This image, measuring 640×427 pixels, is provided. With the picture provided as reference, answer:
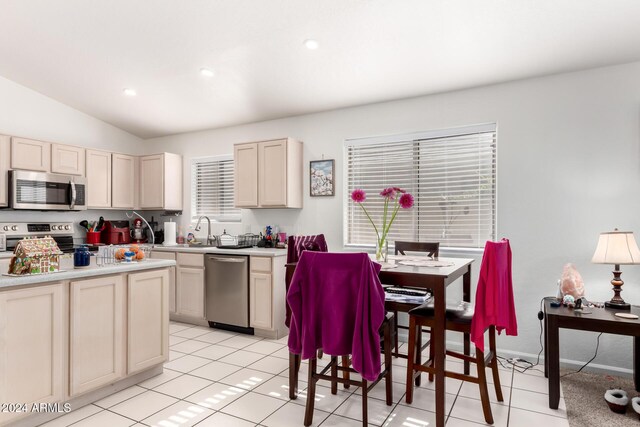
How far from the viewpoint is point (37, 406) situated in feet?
6.89

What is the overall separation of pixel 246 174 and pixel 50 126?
2456 mm

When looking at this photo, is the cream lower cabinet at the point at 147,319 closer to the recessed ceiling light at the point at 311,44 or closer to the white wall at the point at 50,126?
the recessed ceiling light at the point at 311,44

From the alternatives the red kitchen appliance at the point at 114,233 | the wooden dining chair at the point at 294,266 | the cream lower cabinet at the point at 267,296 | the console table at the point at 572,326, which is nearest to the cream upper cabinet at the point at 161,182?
the red kitchen appliance at the point at 114,233

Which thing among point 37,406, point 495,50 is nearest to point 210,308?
point 37,406

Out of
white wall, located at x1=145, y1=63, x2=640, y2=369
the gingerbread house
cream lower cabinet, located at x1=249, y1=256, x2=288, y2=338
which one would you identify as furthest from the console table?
the gingerbread house

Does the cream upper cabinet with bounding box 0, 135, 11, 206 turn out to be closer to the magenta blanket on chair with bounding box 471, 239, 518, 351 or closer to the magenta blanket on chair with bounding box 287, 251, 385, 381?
the magenta blanket on chair with bounding box 287, 251, 385, 381

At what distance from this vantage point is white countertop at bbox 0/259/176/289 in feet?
6.51

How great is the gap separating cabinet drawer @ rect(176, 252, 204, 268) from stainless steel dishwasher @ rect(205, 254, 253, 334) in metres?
0.10

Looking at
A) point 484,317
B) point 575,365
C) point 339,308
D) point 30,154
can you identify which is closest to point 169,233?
point 30,154

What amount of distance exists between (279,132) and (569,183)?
3060 mm

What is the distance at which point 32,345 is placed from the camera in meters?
2.07

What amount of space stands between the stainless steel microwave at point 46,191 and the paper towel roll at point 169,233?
0.96 metres

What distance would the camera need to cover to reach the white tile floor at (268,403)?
2.26 metres

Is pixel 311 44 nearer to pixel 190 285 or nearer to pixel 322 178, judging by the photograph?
pixel 322 178
